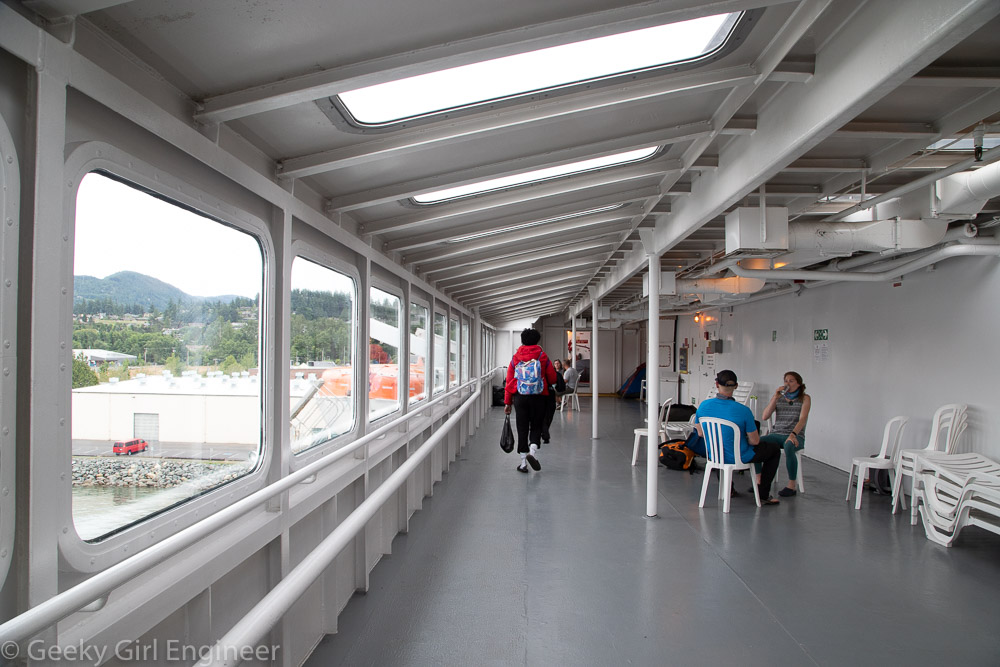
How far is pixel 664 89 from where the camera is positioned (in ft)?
7.99

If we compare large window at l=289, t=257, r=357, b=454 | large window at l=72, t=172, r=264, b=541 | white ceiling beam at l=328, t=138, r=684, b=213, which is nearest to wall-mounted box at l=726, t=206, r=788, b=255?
white ceiling beam at l=328, t=138, r=684, b=213

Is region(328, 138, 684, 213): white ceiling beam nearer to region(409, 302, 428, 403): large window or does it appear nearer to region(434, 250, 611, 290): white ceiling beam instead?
region(409, 302, 428, 403): large window

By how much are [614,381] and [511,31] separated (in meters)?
18.9

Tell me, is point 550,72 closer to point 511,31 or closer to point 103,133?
point 511,31

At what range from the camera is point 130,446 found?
66.4 inches

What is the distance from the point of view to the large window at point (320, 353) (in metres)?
→ 2.91

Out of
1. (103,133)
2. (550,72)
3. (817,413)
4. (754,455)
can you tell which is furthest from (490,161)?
(817,413)

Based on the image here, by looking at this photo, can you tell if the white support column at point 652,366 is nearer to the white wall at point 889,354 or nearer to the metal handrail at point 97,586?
the white wall at point 889,354

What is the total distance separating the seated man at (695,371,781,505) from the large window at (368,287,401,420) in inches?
117

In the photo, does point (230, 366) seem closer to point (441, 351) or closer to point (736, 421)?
point (736, 421)

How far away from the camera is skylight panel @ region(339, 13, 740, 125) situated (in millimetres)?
2154

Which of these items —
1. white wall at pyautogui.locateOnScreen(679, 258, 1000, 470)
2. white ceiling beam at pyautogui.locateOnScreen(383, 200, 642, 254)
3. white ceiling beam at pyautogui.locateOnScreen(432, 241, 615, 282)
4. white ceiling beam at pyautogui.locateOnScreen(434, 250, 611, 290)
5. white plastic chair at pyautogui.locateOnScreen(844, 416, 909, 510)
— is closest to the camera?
white ceiling beam at pyautogui.locateOnScreen(383, 200, 642, 254)

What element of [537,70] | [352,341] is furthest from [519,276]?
[537,70]

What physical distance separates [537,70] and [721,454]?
4447 millimetres
